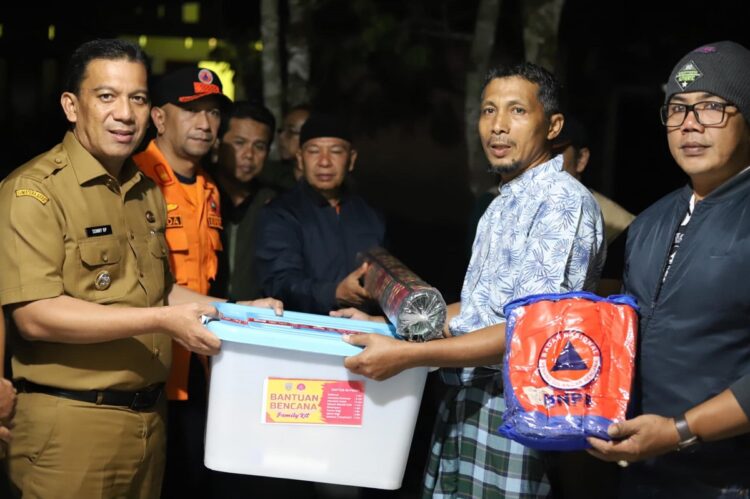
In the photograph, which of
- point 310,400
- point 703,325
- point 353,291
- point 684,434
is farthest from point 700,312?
point 353,291

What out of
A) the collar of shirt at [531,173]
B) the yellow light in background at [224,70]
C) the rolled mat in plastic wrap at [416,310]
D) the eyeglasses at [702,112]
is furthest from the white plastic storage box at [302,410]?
the yellow light in background at [224,70]

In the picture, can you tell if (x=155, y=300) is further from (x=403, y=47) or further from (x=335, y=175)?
(x=403, y=47)

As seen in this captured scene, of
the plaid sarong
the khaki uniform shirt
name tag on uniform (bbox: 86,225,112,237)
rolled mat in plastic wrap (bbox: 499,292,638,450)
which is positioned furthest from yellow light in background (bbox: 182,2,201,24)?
rolled mat in plastic wrap (bbox: 499,292,638,450)

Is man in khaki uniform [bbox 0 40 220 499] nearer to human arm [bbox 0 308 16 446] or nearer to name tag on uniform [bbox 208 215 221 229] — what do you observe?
human arm [bbox 0 308 16 446]

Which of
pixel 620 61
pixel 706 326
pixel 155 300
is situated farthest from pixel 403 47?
pixel 706 326

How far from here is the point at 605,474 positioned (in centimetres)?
459

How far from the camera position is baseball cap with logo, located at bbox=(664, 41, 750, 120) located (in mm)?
2447

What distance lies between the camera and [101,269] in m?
2.92

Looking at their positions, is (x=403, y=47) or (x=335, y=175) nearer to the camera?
(x=335, y=175)

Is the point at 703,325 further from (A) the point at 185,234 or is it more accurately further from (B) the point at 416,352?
(A) the point at 185,234

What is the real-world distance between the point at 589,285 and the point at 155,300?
1375 mm

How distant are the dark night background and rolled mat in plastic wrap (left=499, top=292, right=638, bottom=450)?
4291 millimetres

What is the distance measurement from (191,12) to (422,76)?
2012 mm

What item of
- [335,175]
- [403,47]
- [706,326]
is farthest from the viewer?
[403,47]
